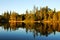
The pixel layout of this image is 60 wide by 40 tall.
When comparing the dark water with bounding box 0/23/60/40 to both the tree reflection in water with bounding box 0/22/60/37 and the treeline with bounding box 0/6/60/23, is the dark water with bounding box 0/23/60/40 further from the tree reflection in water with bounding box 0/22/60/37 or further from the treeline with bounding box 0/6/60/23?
the treeline with bounding box 0/6/60/23

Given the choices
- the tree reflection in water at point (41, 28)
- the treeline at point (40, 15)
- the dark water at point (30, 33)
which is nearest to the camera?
the dark water at point (30, 33)

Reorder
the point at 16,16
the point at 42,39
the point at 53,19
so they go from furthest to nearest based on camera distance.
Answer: the point at 16,16, the point at 53,19, the point at 42,39

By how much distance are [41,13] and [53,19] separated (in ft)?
30.6

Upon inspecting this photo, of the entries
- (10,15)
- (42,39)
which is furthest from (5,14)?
(42,39)

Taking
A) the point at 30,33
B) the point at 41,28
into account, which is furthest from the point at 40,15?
the point at 30,33

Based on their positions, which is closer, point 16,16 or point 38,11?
point 38,11

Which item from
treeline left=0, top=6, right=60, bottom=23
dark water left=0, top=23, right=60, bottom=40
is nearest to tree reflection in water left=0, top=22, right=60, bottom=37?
dark water left=0, top=23, right=60, bottom=40

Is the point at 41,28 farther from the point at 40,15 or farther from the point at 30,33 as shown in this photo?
the point at 40,15

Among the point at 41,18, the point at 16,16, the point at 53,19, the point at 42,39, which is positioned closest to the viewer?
the point at 42,39

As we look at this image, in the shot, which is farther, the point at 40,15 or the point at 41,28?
the point at 40,15

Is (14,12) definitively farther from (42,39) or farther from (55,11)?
(42,39)

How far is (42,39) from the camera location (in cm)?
2458

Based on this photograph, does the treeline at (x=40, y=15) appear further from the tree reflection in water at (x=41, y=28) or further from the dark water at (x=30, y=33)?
the dark water at (x=30, y=33)

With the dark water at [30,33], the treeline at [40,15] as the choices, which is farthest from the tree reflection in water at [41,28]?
the treeline at [40,15]
